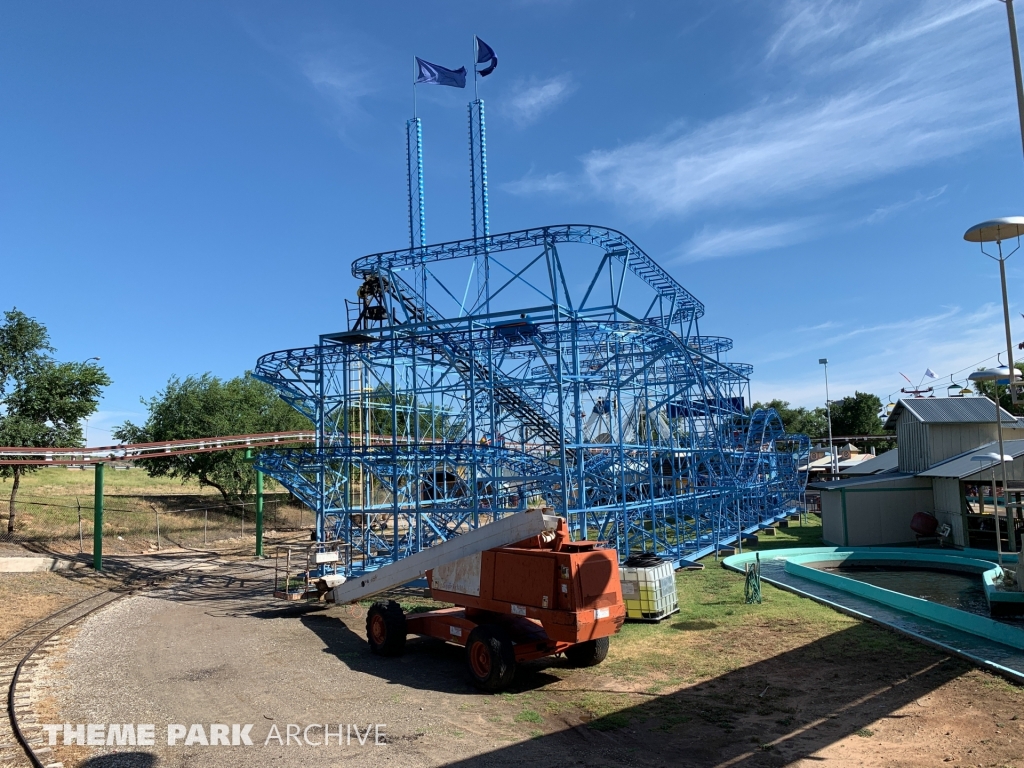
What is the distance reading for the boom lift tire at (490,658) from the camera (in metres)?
10.1

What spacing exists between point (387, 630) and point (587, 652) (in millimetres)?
3309

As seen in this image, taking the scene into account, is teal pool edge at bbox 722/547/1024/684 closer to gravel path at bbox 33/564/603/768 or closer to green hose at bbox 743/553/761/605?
green hose at bbox 743/553/761/605

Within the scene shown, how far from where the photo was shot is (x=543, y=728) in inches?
342

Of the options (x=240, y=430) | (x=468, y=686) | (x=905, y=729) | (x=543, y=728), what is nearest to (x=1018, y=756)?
(x=905, y=729)

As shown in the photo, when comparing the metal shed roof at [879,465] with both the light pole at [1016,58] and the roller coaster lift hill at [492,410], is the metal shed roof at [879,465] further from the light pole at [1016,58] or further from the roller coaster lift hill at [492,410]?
the light pole at [1016,58]

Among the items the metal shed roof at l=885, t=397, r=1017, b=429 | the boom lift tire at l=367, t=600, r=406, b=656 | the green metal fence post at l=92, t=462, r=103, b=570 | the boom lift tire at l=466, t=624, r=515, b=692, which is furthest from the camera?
the metal shed roof at l=885, t=397, r=1017, b=429

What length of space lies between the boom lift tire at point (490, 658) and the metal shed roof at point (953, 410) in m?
22.3

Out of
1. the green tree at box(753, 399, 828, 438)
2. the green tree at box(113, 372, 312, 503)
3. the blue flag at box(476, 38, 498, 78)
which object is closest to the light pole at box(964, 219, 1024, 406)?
the blue flag at box(476, 38, 498, 78)

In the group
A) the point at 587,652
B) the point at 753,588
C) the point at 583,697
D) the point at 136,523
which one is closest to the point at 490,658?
the point at 583,697

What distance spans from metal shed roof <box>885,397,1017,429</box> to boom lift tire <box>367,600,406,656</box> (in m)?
22.2

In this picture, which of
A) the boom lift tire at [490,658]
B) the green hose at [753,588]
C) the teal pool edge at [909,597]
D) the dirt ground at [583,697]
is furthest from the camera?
the green hose at [753,588]

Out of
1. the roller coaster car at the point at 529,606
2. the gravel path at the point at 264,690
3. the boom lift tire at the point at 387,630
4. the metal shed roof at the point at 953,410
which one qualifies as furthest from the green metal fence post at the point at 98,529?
the metal shed roof at the point at 953,410

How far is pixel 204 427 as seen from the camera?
115ft

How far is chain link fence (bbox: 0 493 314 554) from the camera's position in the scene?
82.7 ft
